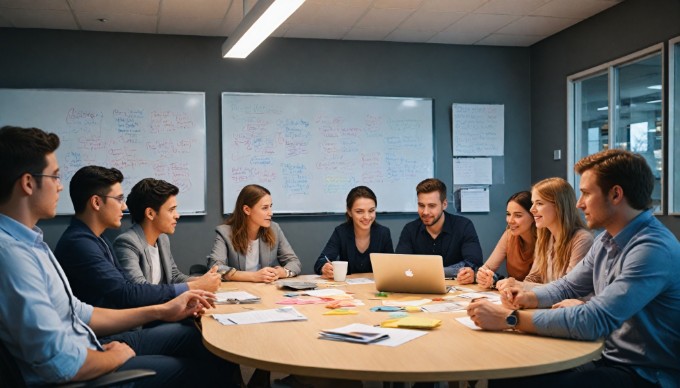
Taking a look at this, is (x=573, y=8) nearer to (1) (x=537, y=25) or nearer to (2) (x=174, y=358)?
(1) (x=537, y=25)

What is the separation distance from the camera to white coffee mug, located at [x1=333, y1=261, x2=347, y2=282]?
140 inches

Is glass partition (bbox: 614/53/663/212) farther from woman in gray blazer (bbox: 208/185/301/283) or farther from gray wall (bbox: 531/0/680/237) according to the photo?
woman in gray blazer (bbox: 208/185/301/283)

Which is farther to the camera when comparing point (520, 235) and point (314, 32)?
point (314, 32)

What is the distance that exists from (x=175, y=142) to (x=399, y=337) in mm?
3945

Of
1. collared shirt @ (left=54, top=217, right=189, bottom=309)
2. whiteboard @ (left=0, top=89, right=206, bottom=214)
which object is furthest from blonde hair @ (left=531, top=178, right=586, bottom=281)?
whiteboard @ (left=0, top=89, right=206, bottom=214)

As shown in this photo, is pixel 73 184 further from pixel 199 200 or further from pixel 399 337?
pixel 199 200

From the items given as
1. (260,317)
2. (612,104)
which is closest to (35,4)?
(260,317)

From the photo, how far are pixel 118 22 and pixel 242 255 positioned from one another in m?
2.43

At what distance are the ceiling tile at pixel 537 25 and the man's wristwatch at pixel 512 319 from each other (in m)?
3.84

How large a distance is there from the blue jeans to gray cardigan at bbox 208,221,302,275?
0.75m

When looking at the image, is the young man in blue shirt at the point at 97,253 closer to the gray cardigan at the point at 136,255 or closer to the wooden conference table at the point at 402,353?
the gray cardigan at the point at 136,255

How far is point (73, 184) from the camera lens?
2770mm

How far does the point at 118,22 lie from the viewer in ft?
16.9

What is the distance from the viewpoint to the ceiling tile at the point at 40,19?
4.85 m
